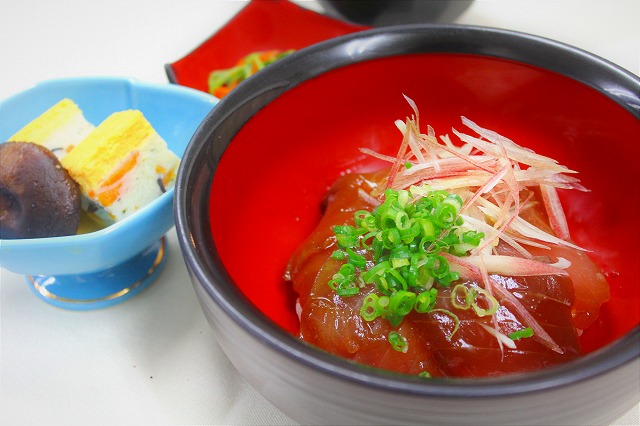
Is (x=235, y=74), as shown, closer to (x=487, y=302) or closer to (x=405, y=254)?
(x=405, y=254)

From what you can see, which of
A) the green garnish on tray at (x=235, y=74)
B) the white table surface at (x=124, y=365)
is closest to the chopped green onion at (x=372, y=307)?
the white table surface at (x=124, y=365)

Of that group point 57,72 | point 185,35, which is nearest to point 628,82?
point 185,35

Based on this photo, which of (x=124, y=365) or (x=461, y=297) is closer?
(x=461, y=297)

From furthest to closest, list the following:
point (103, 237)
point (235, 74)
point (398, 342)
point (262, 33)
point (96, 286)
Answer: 1. point (262, 33)
2. point (235, 74)
3. point (96, 286)
4. point (103, 237)
5. point (398, 342)

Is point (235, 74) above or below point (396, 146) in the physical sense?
below

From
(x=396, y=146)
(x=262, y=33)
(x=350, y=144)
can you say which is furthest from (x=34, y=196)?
(x=262, y=33)

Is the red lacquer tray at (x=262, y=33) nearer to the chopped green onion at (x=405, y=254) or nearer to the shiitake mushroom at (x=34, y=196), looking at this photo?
the shiitake mushroom at (x=34, y=196)

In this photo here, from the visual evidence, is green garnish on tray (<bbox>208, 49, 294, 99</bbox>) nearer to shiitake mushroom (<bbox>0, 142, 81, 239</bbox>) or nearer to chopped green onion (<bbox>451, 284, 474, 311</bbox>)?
shiitake mushroom (<bbox>0, 142, 81, 239</bbox>)
